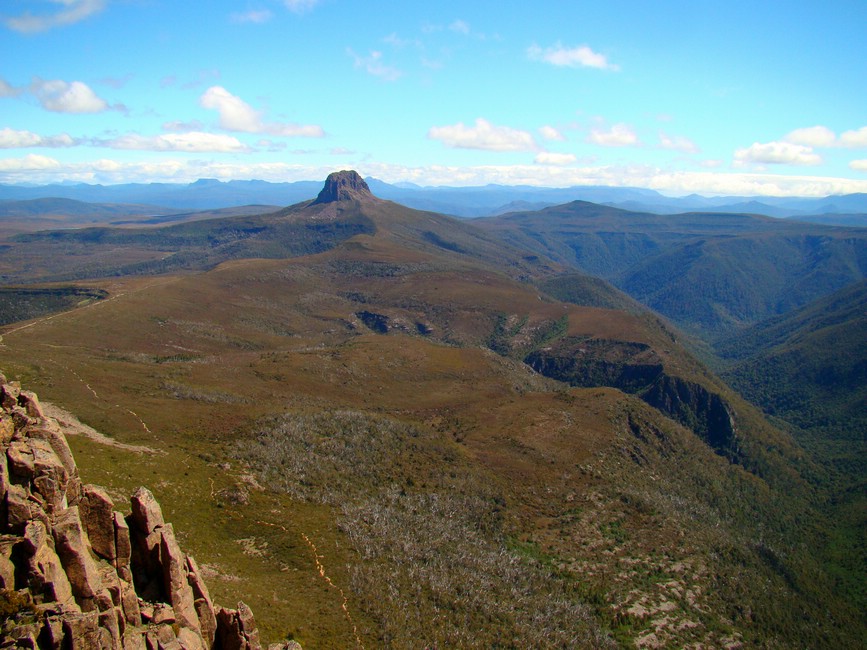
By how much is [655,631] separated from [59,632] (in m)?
65.7

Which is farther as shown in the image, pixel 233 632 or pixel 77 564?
pixel 233 632

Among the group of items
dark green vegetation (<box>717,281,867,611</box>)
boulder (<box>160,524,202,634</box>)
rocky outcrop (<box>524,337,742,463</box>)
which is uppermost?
boulder (<box>160,524,202,634</box>)

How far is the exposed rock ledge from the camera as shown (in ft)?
62.4

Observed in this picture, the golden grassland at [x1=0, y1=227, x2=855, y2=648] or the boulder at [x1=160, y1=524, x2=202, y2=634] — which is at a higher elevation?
the boulder at [x1=160, y1=524, x2=202, y2=634]

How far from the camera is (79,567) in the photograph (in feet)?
68.5

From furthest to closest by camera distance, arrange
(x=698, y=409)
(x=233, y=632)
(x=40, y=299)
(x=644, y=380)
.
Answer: (x=40, y=299) → (x=644, y=380) → (x=698, y=409) → (x=233, y=632)

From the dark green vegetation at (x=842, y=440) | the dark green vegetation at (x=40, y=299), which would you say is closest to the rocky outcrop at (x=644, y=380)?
the dark green vegetation at (x=842, y=440)

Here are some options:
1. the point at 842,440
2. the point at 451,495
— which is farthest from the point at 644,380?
the point at 451,495

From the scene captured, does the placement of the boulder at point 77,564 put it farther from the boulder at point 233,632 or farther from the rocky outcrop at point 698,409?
the rocky outcrop at point 698,409

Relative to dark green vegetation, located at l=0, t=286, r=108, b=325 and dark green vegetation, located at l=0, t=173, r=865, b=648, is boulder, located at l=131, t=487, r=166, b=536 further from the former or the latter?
dark green vegetation, located at l=0, t=286, r=108, b=325

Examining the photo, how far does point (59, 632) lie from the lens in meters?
18.6

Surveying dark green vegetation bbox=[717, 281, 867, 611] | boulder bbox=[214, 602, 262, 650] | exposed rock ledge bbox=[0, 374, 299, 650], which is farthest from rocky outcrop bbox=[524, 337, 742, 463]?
exposed rock ledge bbox=[0, 374, 299, 650]

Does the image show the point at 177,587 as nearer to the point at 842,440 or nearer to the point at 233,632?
the point at 233,632

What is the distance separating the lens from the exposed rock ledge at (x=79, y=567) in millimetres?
19016
